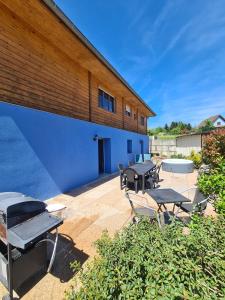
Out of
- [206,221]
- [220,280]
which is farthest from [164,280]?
[206,221]

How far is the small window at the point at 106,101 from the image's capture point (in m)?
11.0

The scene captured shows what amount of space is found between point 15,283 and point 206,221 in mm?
2853

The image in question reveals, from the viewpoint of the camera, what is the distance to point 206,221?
2.28 m

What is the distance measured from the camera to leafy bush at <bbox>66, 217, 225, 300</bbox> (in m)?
1.35

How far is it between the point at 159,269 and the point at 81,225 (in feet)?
10.9

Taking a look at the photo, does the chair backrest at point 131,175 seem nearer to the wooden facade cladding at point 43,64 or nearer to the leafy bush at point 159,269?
the wooden facade cladding at point 43,64

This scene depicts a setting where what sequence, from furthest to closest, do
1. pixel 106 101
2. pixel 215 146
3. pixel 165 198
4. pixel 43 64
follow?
pixel 106 101, pixel 215 146, pixel 43 64, pixel 165 198

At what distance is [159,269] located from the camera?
1.49 metres

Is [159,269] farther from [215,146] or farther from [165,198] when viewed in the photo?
[215,146]

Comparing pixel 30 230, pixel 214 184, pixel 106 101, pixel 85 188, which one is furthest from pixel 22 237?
pixel 106 101

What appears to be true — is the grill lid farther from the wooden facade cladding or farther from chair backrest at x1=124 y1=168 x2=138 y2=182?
chair backrest at x1=124 y1=168 x2=138 y2=182

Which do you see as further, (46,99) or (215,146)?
(215,146)

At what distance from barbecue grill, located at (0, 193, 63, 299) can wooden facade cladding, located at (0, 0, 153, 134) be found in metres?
4.01

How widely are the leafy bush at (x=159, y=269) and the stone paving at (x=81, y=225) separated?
133 centimetres
